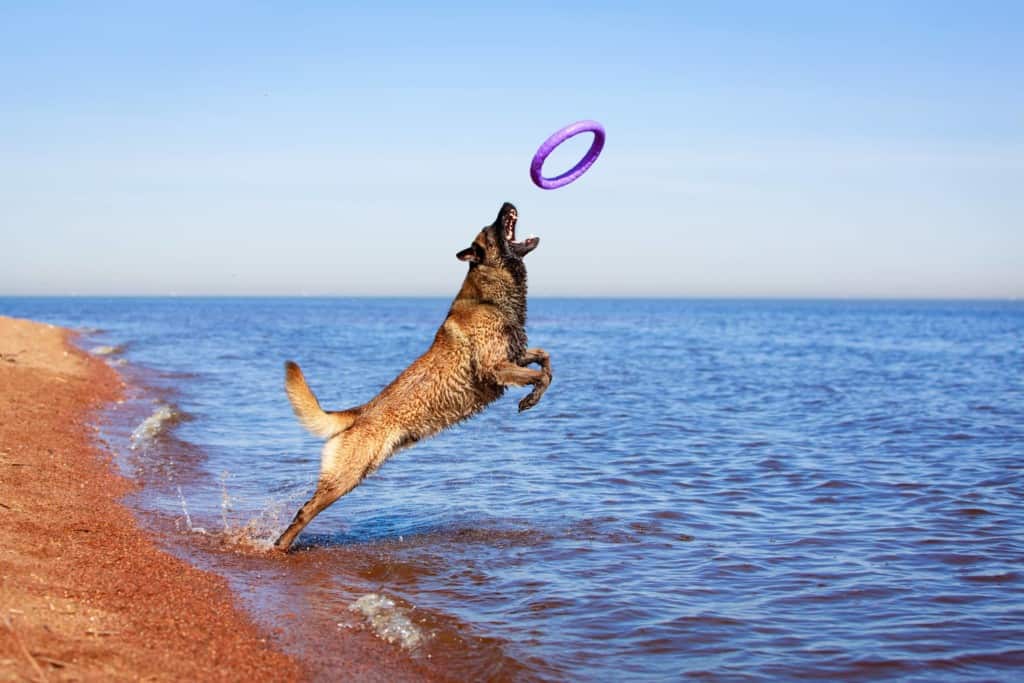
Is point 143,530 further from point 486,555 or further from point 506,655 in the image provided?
point 506,655

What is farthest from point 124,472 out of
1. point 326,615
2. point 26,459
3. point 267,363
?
point 267,363

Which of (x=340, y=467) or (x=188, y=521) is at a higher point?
(x=340, y=467)

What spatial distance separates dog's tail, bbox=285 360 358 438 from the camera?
25.2 ft

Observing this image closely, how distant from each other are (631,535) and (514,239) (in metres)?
2.99

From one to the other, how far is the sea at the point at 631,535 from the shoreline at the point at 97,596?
1.13 feet

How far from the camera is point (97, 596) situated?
5488mm

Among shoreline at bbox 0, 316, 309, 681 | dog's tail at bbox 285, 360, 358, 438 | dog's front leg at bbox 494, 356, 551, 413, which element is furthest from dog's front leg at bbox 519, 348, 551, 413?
shoreline at bbox 0, 316, 309, 681

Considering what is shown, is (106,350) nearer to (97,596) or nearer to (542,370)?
(542,370)

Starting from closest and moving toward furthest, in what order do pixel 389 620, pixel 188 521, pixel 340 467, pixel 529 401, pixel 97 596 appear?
pixel 97 596, pixel 389 620, pixel 340 467, pixel 529 401, pixel 188 521

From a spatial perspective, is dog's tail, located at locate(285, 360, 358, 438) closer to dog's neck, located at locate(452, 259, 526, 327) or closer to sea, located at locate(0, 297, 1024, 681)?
sea, located at locate(0, 297, 1024, 681)

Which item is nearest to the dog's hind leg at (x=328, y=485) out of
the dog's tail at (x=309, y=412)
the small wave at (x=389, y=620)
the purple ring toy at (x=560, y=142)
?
the dog's tail at (x=309, y=412)

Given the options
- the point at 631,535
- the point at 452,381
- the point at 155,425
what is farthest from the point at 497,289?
the point at 155,425

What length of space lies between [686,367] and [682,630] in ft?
75.4

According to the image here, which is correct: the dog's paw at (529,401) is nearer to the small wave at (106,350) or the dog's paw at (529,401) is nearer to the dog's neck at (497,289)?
the dog's neck at (497,289)
